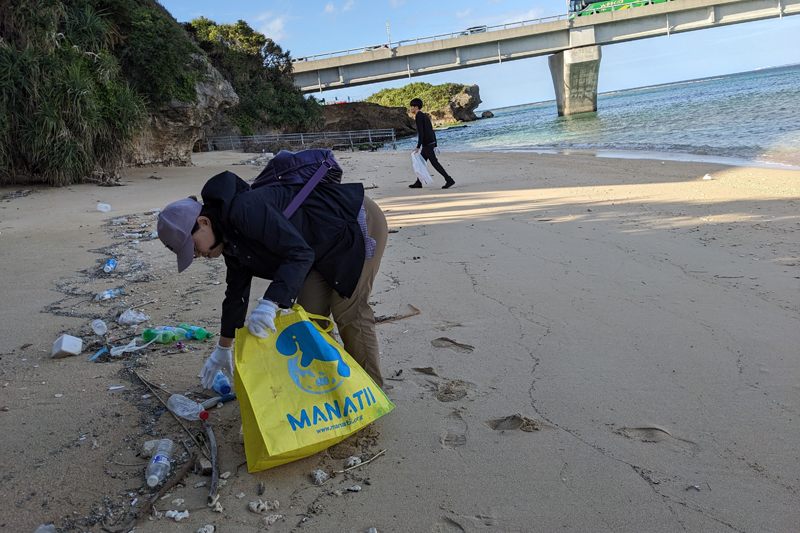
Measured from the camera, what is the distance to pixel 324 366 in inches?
87.4

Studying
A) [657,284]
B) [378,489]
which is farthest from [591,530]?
[657,284]

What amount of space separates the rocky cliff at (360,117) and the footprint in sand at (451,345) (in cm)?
4093

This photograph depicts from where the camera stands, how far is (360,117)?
44.2 meters

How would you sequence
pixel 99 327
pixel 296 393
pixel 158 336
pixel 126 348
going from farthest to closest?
pixel 99 327
pixel 158 336
pixel 126 348
pixel 296 393

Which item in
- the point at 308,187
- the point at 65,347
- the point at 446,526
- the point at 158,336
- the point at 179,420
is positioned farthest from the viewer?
the point at 158,336

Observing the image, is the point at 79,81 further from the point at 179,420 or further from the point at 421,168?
the point at 179,420

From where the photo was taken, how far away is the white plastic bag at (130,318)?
11.9ft

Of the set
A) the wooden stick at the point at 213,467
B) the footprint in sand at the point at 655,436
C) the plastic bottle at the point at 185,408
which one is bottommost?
the footprint in sand at the point at 655,436

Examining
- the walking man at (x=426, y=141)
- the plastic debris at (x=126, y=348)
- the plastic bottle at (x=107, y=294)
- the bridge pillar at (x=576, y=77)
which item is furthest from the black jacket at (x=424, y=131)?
the bridge pillar at (x=576, y=77)

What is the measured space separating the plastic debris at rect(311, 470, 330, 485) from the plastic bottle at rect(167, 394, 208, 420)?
0.65m

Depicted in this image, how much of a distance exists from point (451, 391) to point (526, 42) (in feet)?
124

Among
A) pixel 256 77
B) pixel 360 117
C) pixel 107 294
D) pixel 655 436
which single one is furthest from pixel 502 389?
pixel 360 117

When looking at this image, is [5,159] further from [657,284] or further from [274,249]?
[657,284]

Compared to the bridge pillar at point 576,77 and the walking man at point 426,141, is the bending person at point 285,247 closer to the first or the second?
the walking man at point 426,141
